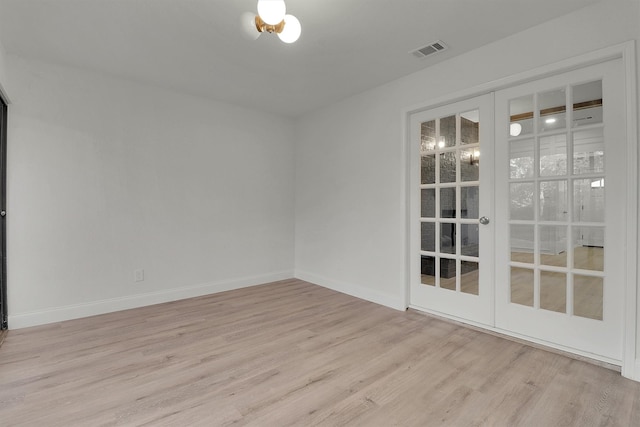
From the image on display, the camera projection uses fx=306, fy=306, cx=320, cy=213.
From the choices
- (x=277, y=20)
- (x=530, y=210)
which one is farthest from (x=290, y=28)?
(x=530, y=210)

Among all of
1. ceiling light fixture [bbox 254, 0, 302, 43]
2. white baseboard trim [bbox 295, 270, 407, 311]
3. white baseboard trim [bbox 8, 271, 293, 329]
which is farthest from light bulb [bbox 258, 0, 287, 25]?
white baseboard trim [bbox 8, 271, 293, 329]

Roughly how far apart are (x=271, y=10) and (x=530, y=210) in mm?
2424

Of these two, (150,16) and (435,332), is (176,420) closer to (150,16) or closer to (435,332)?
(435,332)

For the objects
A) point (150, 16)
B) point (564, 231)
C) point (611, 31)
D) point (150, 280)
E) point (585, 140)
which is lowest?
point (150, 280)

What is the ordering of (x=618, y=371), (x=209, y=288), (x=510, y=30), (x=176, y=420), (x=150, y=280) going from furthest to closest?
1. (x=209, y=288)
2. (x=150, y=280)
3. (x=510, y=30)
4. (x=618, y=371)
5. (x=176, y=420)

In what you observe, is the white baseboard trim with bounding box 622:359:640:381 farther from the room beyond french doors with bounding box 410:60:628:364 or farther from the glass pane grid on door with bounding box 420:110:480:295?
the glass pane grid on door with bounding box 420:110:480:295

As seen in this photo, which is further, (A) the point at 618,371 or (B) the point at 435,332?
(B) the point at 435,332

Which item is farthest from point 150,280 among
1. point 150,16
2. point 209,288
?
point 150,16

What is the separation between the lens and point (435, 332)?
274 cm

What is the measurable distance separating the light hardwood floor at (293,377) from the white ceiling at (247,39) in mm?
2519

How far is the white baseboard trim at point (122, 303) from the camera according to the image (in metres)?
2.87

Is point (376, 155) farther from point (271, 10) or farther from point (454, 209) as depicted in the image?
point (271, 10)

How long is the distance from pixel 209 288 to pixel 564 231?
3763mm

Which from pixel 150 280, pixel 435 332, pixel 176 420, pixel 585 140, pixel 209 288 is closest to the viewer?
pixel 176 420
